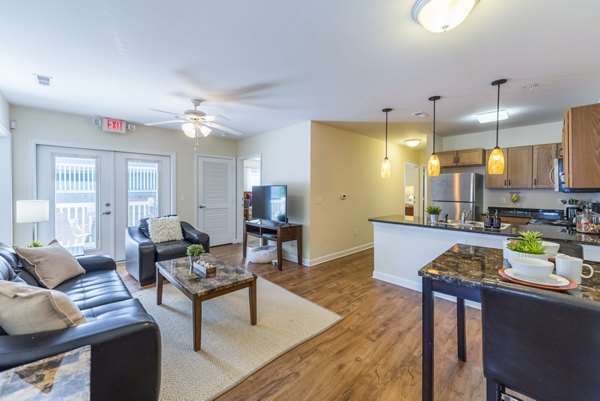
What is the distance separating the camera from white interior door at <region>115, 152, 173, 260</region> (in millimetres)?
4512

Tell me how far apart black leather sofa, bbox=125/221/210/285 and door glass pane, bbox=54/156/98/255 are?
1023mm

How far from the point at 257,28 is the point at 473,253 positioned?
226 centimetres

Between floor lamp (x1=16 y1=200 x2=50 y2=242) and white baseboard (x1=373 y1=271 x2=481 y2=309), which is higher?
floor lamp (x1=16 y1=200 x2=50 y2=242)

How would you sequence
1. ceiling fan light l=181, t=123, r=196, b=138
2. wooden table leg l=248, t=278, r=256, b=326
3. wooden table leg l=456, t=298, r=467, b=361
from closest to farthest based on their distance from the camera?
1. wooden table leg l=456, t=298, r=467, b=361
2. wooden table leg l=248, t=278, r=256, b=326
3. ceiling fan light l=181, t=123, r=196, b=138

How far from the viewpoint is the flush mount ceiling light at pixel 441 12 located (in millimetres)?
1480

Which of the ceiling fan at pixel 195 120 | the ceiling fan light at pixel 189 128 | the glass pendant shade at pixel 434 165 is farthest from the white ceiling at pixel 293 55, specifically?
the glass pendant shade at pixel 434 165

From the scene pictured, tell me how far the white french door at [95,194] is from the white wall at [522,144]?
5863mm

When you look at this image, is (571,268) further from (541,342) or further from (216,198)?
(216,198)

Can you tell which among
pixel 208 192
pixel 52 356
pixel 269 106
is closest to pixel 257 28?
pixel 269 106

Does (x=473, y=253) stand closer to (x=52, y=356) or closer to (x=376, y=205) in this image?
(x=52, y=356)

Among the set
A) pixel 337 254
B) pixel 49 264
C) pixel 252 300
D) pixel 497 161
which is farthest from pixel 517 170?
pixel 49 264

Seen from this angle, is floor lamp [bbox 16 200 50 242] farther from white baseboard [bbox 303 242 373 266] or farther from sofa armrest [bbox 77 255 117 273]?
white baseboard [bbox 303 242 373 266]

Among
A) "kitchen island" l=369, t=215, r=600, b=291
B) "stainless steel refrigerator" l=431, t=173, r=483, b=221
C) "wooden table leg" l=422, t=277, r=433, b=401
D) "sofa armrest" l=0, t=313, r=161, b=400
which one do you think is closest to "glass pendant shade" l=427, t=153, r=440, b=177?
"kitchen island" l=369, t=215, r=600, b=291

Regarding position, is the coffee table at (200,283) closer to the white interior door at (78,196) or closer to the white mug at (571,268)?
the white mug at (571,268)
